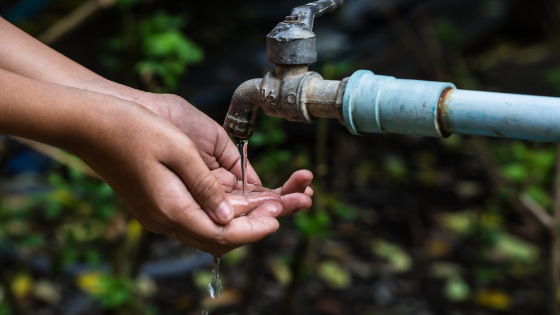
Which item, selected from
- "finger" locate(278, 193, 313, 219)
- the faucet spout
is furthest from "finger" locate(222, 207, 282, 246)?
the faucet spout

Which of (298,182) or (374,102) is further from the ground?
(374,102)

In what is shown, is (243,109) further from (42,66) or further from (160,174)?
(42,66)

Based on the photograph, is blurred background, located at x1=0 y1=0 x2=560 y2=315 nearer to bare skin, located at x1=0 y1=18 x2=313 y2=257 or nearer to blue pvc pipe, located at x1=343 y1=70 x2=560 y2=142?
bare skin, located at x1=0 y1=18 x2=313 y2=257

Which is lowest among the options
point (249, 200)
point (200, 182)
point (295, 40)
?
point (249, 200)

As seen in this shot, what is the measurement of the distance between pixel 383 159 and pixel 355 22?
1154 mm

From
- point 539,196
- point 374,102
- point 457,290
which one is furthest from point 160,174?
point 457,290

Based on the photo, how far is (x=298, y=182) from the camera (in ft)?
4.47

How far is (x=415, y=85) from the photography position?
3.21 ft

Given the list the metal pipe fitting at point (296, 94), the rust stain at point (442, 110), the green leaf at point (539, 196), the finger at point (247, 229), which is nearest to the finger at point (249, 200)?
the finger at point (247, 229)

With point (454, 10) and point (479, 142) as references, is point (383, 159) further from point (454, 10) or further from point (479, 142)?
point (479, 142)

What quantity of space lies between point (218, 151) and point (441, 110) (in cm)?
81

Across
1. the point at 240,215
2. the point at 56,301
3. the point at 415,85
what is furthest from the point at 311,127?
the point at 415,85

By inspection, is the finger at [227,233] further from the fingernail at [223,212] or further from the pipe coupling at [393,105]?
the pipe coupling at [393,105]

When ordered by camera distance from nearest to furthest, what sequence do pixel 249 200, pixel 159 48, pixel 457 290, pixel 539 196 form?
pixel 249 200, pixel 159 48, pixel 539 196, pixel 457 290
